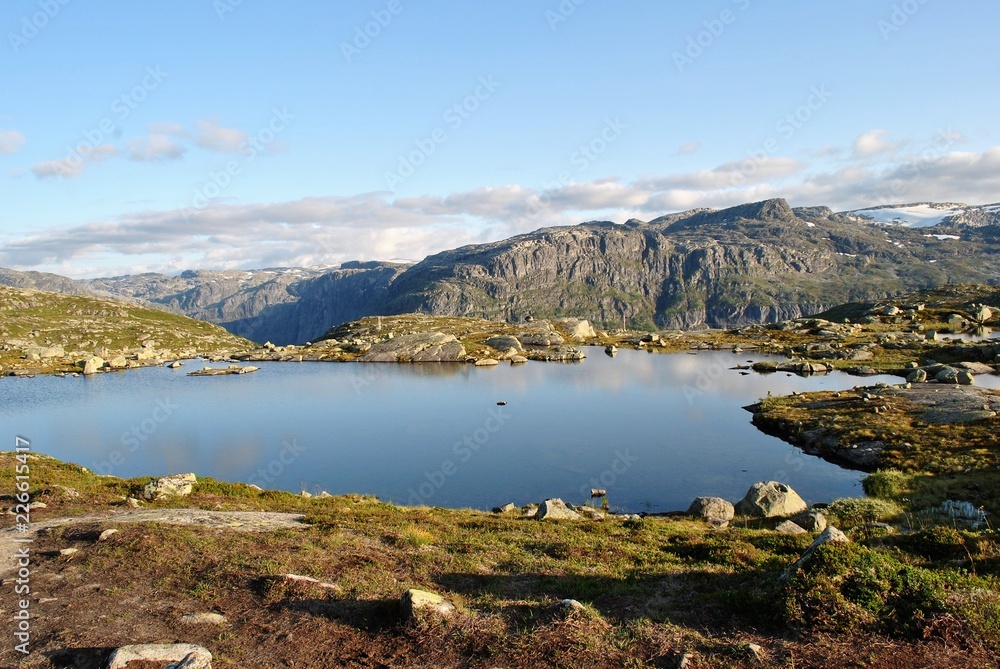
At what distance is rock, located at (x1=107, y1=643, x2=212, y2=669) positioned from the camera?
12820 mm

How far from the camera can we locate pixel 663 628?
14922 mm

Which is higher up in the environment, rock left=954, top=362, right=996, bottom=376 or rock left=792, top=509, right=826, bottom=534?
rock left=792, top=509, right=826, bottom=534

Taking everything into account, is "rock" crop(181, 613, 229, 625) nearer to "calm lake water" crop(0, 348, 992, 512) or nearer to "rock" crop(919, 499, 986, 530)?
"calm lake water" crop(0, 348, 992, 512)

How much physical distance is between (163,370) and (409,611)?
5768 inches

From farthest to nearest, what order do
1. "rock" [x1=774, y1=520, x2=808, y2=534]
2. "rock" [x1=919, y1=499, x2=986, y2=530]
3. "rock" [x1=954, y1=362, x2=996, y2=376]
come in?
"rock" [x1=954, y1=362, x2=996, y2=376], "rock" [x1=919, y1=499, x2=986, y2=530], "rock" [x1=774, y1=520, x2=808, y2=534]

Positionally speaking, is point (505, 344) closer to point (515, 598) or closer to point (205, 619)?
point (515, 598)

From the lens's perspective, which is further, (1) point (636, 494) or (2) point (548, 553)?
(1) point (636, 494)

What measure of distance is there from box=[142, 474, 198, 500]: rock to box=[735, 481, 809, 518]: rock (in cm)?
3443

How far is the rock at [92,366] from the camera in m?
130

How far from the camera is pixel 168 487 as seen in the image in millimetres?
32500

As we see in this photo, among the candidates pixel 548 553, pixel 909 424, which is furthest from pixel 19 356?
pixel 909 424

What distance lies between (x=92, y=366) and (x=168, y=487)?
412 feet

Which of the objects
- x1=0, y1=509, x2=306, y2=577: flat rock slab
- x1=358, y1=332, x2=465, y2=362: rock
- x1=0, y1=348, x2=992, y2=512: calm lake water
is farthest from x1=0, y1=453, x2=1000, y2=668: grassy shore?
x1=358, y1=332, x2=465, y2=362: rock

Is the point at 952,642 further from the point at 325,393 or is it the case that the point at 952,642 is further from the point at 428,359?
the point at 428,359
